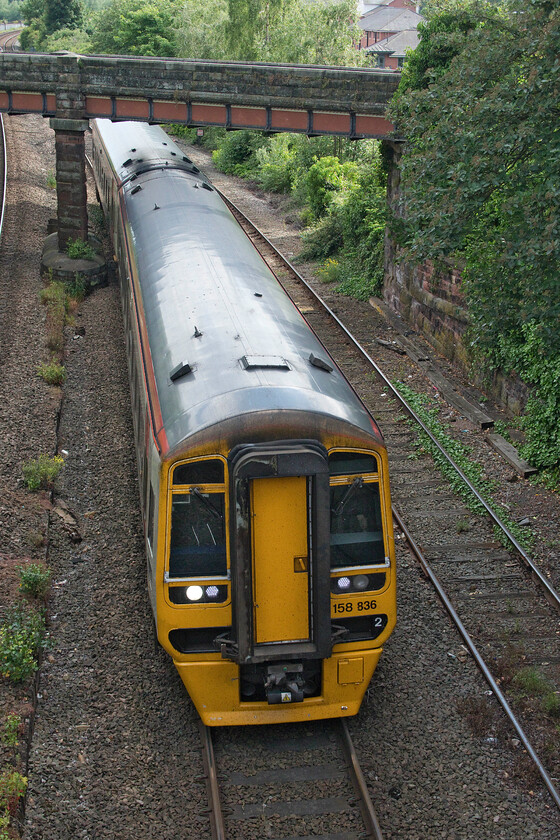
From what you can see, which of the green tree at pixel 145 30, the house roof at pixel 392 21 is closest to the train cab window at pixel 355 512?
the green tree at pixel 145 30

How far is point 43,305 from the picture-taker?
18.2 metres

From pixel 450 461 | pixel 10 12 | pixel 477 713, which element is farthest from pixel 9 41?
pixel 477 713

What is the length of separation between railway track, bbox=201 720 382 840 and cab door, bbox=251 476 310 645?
119 cm

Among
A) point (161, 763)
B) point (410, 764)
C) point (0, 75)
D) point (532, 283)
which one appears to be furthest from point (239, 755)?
point (0, 75)

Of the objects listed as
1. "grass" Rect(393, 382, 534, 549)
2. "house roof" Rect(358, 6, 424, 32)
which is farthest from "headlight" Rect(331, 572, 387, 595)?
"house roof" Rect(358, 6, 424, 32)

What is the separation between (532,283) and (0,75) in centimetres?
1558

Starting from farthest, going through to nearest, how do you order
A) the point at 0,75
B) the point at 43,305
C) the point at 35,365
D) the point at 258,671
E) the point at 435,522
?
the point at 0,75 < the point at 43,305 < the point at 35,365 < the point at 435,522 < the point at 258,671

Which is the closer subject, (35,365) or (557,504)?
(557,504)

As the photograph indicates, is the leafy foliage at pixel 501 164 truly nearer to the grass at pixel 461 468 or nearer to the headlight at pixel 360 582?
the grass at pixel 461 468

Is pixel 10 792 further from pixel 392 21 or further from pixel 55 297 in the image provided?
pixel 392 21

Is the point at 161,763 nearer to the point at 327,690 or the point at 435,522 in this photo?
the point at 327,690

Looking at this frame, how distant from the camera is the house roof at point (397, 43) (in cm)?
6481

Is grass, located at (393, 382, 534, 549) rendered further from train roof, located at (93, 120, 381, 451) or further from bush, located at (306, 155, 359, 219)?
bush, located at (306, 155, 359, 219)

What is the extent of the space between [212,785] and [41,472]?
18.5 feet
